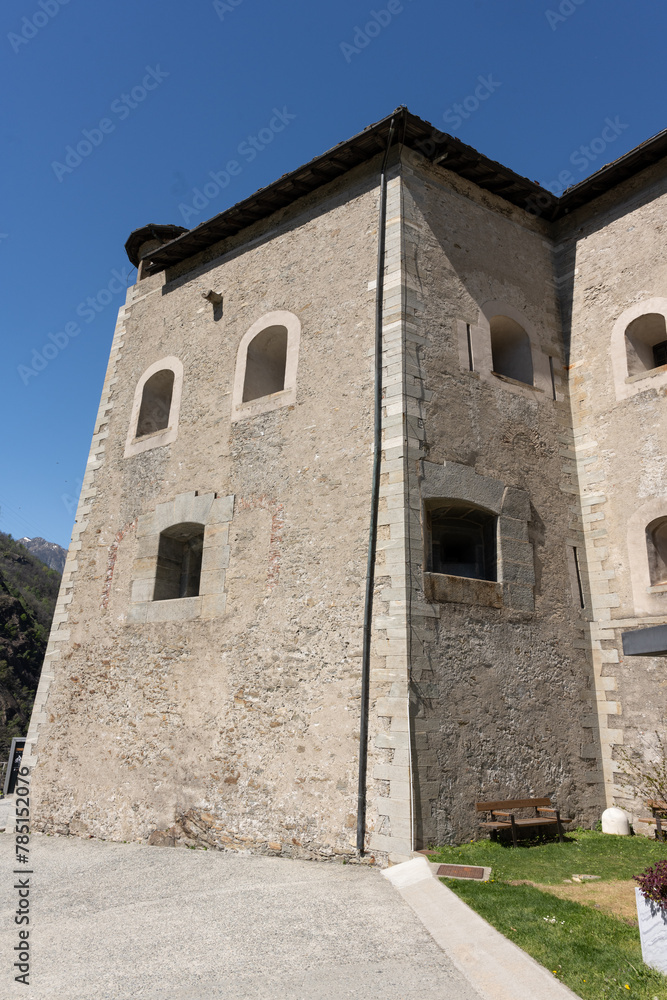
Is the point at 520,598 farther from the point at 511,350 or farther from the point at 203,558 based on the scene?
the point at 203,558

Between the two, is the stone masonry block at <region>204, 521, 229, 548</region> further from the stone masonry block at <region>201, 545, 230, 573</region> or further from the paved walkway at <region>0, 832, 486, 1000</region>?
the paved walkway at <region>0, 832, 486, 1000</region>

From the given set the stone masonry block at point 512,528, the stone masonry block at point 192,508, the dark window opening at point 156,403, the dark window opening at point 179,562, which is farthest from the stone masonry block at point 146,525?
the stone masonry block at point 512,528

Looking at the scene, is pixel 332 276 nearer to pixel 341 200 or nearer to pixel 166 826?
pixel 341 200

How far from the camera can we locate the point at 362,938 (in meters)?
4.53

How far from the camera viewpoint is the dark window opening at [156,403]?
456 inches

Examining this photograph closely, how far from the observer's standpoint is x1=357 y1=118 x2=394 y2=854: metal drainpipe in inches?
271

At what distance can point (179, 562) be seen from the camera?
10.3 meters

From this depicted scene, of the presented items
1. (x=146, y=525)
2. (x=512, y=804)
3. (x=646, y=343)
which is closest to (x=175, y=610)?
(x=146, y=525)

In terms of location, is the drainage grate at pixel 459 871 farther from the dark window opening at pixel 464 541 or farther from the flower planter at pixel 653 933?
the dark window opening at pixel 464 541

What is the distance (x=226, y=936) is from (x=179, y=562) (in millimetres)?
6233

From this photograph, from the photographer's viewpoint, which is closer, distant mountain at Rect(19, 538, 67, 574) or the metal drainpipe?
the metal drainpipe

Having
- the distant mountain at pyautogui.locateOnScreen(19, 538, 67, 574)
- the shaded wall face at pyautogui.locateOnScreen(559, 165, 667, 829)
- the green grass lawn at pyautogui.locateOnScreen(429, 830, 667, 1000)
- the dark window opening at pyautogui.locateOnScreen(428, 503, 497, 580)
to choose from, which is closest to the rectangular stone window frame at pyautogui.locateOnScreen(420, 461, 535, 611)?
→ the dark window opening at pyautogui.locateOnScreen(428, 503, 497, 580)

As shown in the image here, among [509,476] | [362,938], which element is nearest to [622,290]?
[509,476]

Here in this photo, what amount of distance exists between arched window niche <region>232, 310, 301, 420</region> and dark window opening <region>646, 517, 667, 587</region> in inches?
199
